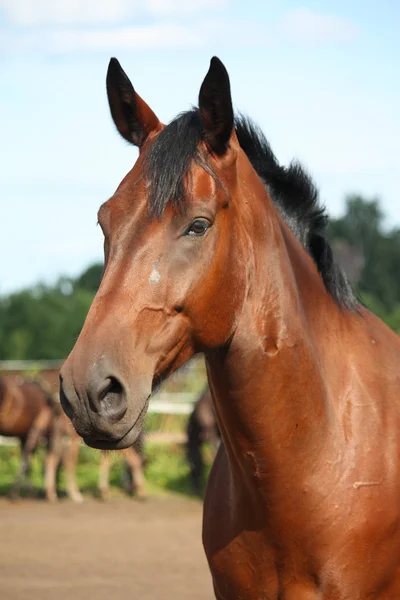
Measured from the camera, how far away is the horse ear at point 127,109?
127 inches

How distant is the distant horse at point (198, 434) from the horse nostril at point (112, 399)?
12543mm

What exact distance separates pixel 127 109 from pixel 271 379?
1156mm

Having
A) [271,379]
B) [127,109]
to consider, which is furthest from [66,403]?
[127,109]

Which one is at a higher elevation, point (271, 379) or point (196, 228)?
point (196, 228)

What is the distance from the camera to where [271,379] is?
122 inches

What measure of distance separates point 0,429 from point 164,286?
12.9 meters

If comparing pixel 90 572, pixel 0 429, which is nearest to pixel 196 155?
pixel 90 572

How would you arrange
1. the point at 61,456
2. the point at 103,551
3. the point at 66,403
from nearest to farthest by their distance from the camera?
the point at 66,403 → the point at 103,551 → the point at 61,456

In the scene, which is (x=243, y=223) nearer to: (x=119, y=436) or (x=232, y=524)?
(x=119, y=436)

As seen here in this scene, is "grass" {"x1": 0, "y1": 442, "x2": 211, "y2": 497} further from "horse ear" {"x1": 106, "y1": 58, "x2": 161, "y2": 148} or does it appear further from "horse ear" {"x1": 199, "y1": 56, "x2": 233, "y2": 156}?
"horse ear" {"x1": 199, "y1": 56, "x2": 233, "y2": 156}

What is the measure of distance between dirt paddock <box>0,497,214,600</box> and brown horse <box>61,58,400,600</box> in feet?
15.3

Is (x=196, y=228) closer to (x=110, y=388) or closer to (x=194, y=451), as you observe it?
Answer: (x=110, y=388)

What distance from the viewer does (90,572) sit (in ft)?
29.3

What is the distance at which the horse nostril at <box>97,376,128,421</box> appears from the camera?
254 cm
